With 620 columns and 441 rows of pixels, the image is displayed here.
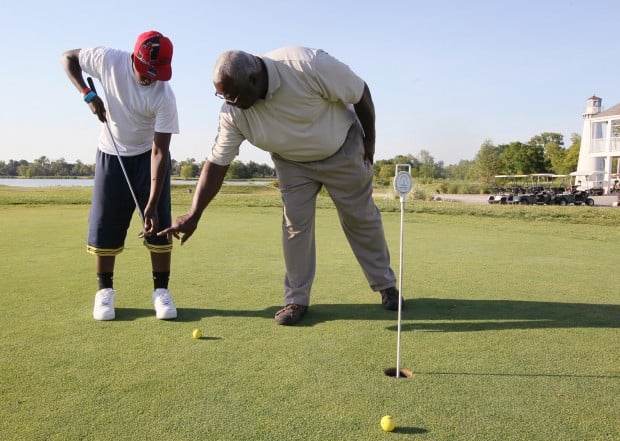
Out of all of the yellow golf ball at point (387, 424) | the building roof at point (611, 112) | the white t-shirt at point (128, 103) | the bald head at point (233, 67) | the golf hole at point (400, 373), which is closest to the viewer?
the yellow golf ball at point (387, 424)

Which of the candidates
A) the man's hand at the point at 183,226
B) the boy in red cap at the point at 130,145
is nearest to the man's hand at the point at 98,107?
the boy in red cap at the point at 130,145

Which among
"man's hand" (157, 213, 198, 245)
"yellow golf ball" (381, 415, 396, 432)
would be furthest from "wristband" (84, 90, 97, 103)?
"yellow golf ball" (381, 415, 396, 432)

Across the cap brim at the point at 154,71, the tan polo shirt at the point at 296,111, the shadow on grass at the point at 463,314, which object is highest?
the cap brim at the point at 154,71

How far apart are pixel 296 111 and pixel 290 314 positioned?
1.30 m

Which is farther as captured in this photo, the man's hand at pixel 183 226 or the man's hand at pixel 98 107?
the man's hand at pixel 98 107

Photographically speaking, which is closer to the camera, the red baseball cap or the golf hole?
the golf hole

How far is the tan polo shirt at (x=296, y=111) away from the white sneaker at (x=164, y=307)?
0.99 metres

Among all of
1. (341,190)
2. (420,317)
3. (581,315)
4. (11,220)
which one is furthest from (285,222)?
(11,220)

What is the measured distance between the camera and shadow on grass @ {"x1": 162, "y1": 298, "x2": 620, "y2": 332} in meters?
3.28

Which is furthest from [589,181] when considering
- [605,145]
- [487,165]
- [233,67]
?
[233,67]

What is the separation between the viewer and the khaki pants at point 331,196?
3.65m

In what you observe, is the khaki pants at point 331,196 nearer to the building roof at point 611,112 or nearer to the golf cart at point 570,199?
the golf cart at point 570,199

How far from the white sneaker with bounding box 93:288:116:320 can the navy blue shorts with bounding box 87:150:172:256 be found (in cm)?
39

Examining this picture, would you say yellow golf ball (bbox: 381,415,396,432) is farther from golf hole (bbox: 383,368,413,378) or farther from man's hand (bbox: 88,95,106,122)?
man's hand (bbox: 88,95,106,122)
